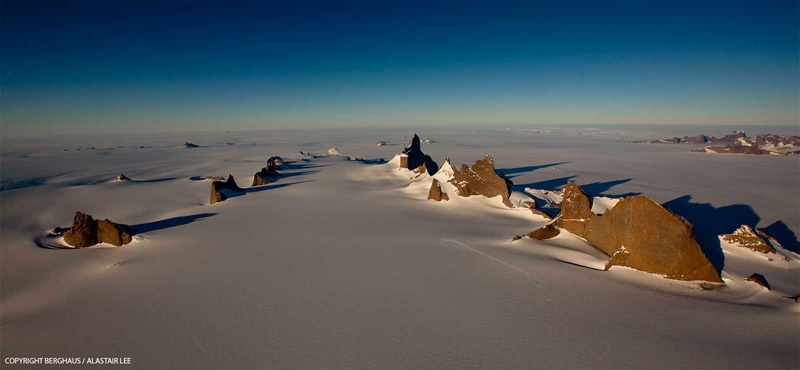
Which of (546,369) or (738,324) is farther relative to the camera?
(738,324)

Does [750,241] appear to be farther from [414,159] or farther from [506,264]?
[414,159]

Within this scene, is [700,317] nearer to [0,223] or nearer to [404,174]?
[404,174]

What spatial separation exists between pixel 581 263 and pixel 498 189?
939 cm

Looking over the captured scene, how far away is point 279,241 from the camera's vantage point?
36.8 ft

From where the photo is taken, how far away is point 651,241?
7930 millimetres

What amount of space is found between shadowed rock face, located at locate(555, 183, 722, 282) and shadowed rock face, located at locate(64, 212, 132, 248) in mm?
18194

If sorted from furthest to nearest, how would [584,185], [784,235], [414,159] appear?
[414,159]
[584,185]
[784,235]

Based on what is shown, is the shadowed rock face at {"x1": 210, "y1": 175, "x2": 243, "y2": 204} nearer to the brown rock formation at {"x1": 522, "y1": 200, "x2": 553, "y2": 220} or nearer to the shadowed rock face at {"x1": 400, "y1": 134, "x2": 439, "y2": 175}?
the shadowed rock face at {"x1": 400, "y1": 134, "x2": 439, "y2": 175}

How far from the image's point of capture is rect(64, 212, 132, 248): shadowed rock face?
1260 cm

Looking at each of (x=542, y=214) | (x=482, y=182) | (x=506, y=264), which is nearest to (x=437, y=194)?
(x=482, y=182)

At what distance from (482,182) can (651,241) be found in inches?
422

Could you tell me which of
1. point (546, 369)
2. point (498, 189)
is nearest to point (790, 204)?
point (498, 189)

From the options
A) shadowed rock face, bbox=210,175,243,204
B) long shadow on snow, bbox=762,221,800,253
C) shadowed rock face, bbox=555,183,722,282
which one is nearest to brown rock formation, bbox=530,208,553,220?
shadowed rock face, bbox=555,183,722,282

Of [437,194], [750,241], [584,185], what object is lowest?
[584,185]
